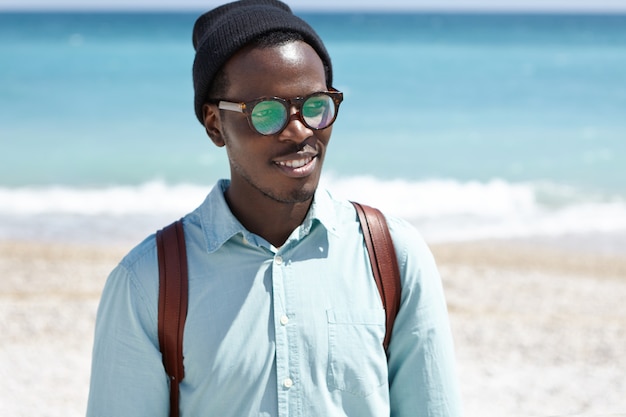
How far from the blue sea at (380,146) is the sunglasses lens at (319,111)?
33.3 ft

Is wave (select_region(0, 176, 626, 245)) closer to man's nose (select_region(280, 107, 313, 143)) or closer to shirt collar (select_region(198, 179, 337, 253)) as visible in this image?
shirt collar (select_region(198, 179, 337, 253))

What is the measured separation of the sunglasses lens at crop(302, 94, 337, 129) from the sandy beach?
3.03 meters

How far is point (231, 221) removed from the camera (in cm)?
225

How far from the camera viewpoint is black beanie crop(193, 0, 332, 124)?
7.14 feet

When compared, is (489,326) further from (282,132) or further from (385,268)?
(282,132)

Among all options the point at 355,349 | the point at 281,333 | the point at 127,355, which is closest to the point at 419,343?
the point at 355,349

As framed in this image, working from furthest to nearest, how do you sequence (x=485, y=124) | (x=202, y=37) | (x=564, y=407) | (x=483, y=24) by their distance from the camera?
(x=483, y=24) < (x=485, y=124) < (x=564, y=407) < (x=202, y=37)

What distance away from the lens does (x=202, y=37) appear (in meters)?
2.33

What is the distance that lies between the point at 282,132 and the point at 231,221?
0.27m

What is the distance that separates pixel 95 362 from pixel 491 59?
153 feet

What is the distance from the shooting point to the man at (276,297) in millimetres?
2121

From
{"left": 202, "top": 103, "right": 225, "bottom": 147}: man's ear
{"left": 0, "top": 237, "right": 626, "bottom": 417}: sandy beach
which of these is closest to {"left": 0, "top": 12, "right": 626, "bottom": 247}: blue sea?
{"left": 0, "top": 237, "right": 626, "bottom": 417}: sandy beach

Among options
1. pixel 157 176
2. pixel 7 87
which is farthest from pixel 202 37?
pixel 7 87

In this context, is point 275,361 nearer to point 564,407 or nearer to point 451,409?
point 451,409
